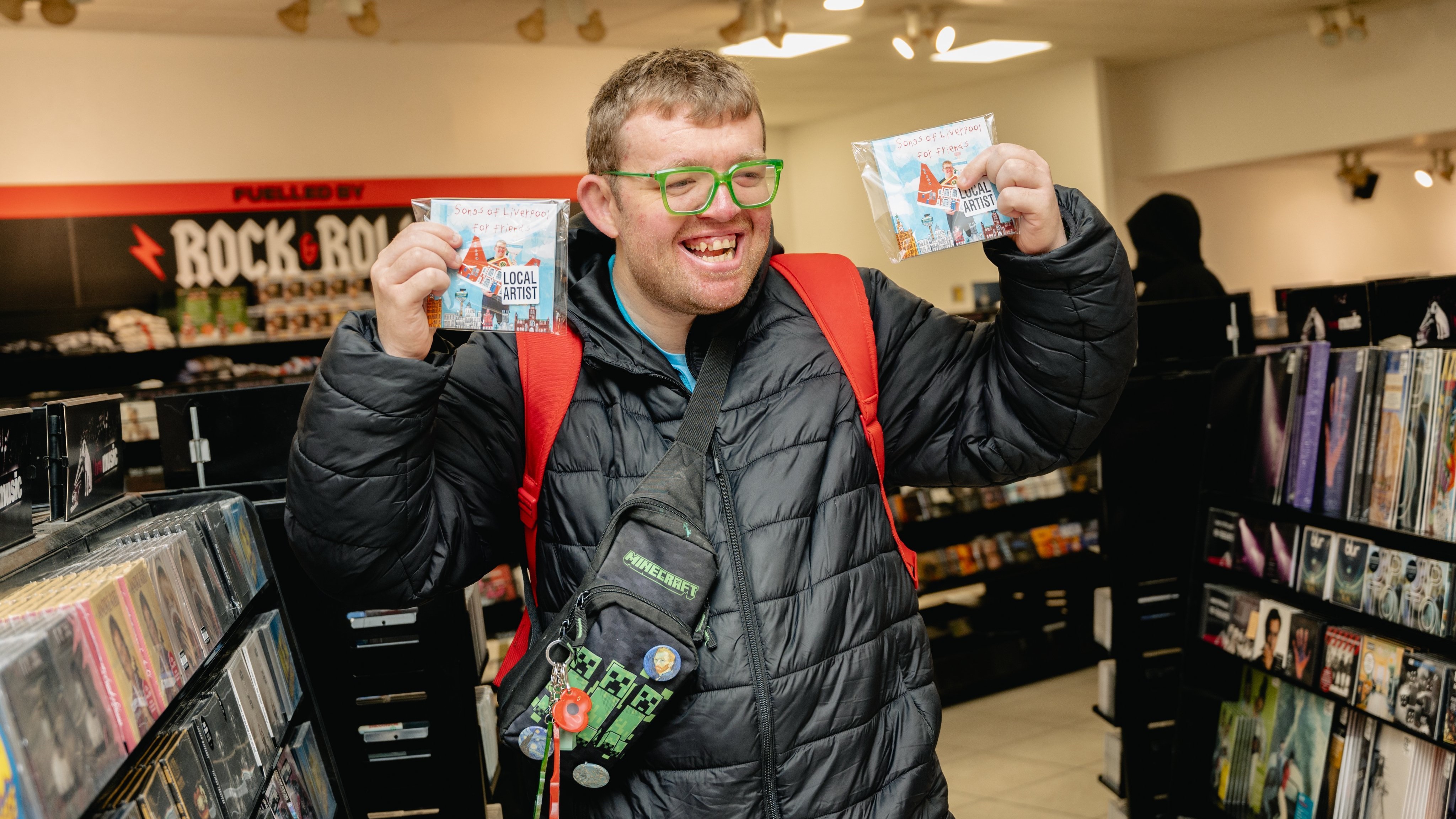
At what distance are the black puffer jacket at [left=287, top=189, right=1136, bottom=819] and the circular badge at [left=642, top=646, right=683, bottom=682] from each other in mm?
70

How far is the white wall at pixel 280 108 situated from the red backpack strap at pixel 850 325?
5338 mm

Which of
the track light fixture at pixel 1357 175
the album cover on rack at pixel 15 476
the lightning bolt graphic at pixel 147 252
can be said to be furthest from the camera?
the track light fixture at pixel 1357 175

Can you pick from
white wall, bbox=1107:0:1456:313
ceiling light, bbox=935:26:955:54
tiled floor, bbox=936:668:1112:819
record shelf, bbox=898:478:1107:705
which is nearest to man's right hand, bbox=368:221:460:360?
tiled floor, bbox=936:668:1112:819

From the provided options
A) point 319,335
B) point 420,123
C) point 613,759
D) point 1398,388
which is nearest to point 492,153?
point 420,123

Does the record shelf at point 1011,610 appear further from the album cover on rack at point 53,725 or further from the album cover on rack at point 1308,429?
the album cover on rack at point 53,725

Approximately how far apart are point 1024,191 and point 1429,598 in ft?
4.91

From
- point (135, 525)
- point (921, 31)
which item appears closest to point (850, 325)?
point (135, 525)

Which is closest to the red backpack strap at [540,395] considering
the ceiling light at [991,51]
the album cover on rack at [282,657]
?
the album cover on rack at [282,657]

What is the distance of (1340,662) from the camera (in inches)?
101

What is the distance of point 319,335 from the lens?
20.6 feet

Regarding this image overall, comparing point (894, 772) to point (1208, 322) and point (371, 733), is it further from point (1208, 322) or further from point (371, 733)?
point (1208, 322)

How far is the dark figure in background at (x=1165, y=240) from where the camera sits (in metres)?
5.41

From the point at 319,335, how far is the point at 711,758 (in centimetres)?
537

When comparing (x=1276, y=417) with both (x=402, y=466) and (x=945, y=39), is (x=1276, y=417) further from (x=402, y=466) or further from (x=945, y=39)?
(x=945, y=39)
